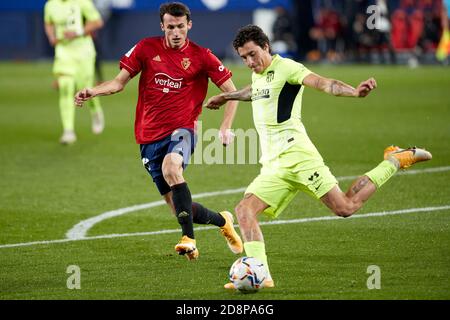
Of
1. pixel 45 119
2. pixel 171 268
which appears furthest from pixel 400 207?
pixel 45 119

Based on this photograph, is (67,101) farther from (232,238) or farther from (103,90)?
(232,238)

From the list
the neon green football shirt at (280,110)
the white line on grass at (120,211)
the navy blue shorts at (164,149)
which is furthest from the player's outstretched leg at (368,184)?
the white line on grass at (120,211)

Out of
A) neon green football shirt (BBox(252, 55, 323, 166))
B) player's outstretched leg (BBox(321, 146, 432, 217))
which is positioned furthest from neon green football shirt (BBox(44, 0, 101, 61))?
neon green football shirt (BBox(252, 55, 323, 166))

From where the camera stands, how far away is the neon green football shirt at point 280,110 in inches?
303

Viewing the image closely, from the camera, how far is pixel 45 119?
2042 cm

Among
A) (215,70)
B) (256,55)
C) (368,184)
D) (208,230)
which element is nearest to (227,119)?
(215,70)

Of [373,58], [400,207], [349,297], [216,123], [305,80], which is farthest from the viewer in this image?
[373,58]

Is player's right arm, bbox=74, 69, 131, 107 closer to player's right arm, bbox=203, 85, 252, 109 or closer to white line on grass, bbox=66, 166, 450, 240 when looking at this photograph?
player's right arm, bbox=203, 85, 252, 109

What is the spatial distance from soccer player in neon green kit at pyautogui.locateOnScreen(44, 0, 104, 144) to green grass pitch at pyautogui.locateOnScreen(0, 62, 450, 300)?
2.43 ft

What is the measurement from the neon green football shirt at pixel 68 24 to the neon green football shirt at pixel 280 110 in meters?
8.97

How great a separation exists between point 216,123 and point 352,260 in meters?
10.9

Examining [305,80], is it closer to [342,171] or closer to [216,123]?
[342,171]

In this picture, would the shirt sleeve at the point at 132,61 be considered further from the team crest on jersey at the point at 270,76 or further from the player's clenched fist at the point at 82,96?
the team crest on jersey at the point at 270,76

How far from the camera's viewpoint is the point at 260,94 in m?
7.78
